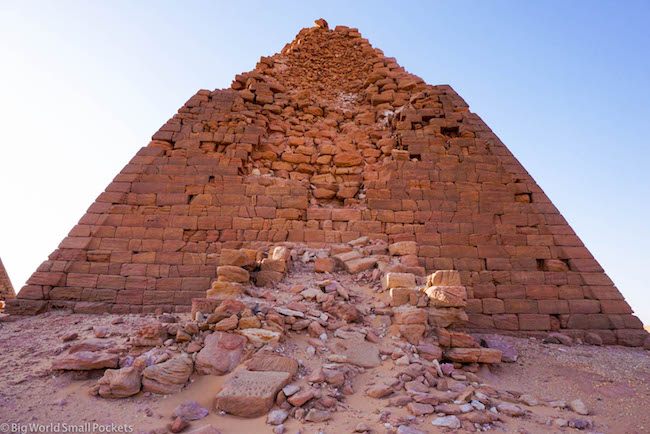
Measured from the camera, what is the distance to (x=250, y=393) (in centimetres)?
339

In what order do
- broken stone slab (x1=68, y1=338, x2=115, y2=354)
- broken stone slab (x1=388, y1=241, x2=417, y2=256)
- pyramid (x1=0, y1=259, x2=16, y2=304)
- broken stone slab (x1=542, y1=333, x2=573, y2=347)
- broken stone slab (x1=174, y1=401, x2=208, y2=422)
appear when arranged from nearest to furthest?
broken stone slab (x1=174, y1=401, x2=208, y2=422), broken stone slab (x1=68, y1=338, x2=115, y2=354), broken stone slab (x1=542, y1=333, x2=573, y2=347), broken stone slab (x1=388, y1=241, x2=417, y2=256), pyramid (x1=0, y1=259, x2=16, y2=304)

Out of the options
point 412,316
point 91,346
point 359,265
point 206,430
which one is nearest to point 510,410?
point 412,316

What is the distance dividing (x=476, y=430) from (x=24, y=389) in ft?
15.9

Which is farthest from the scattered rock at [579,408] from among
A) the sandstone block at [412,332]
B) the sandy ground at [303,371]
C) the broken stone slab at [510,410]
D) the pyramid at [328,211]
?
the pyramid at [328,211]

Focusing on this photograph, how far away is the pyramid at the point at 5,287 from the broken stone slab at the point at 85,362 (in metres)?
11.1

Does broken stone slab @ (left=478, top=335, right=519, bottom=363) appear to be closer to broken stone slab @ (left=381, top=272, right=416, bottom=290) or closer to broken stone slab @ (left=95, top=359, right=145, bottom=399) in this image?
broken stone slab @ (left=381, top=272, right=416, bottom=290)

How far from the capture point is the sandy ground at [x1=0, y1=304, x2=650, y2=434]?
3238 mm

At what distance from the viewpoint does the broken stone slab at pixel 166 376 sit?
366cm

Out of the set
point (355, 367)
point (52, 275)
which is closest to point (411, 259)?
point (355, 367)

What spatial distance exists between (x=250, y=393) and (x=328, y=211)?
210 inches

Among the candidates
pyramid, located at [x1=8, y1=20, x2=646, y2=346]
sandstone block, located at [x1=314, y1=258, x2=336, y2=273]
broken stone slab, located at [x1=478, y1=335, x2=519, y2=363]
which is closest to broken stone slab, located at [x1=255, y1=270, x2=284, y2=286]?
sandstone block, located at [x1=314, y1=258, x2=336, y2=273]

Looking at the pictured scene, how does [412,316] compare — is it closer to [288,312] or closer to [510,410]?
[510,410]

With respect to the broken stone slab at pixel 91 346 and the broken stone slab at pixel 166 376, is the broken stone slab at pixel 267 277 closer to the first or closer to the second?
the broken stone slab at pixel 166 376

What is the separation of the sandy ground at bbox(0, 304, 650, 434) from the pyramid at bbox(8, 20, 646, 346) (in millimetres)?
866
